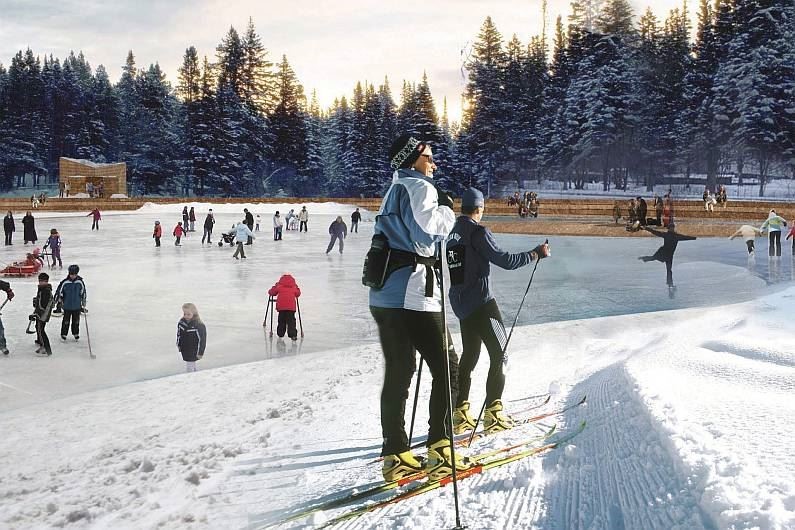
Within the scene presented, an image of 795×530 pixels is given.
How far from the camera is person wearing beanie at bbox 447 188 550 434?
394 cm

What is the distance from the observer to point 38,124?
2859 inches

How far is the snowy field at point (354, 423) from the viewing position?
2834 millimetres

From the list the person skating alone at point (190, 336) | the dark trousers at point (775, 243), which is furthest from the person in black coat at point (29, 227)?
the dark trousers at point (775, 243)

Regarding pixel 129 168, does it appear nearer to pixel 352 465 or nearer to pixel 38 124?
pixel 38 124

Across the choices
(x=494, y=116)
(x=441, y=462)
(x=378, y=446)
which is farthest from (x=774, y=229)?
(x=494, y=116)

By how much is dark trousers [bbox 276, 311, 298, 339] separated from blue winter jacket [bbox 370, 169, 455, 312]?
6.28 m

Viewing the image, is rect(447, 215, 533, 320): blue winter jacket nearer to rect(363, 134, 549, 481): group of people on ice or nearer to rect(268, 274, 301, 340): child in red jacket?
rect(363, 134, 549, 481): group of people on ice

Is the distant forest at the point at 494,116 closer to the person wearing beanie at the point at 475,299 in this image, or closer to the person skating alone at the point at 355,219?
the person skating alone at the point at 355,219

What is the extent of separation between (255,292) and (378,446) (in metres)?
10.1

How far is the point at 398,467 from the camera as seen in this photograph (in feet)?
11.0

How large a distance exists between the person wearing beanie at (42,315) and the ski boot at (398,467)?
682 cm

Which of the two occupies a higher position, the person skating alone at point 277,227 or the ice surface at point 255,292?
the person skating alone at point 277,227

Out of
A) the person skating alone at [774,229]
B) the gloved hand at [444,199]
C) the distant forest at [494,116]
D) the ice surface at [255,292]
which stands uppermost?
the distant forest at [494,116]

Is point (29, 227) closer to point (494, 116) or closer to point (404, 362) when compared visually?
point (404, 362)
